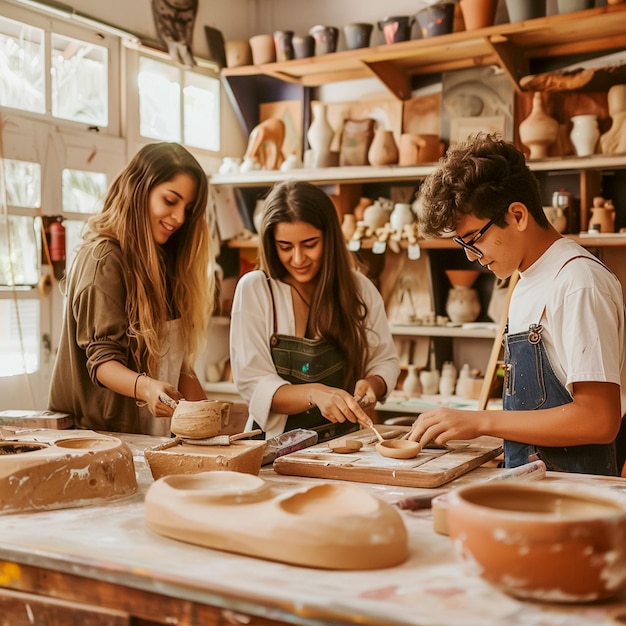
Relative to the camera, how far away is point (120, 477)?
5.74 ft

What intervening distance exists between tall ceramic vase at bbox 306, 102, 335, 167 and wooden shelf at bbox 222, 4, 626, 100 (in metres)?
0.34

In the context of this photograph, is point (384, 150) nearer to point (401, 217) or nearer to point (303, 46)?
point (401, 217)

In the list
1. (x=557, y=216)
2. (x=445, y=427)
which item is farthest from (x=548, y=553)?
(x=557, y=216)

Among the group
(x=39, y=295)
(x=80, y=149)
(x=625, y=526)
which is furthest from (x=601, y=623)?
(x=80, y=149)

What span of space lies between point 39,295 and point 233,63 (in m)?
2.13

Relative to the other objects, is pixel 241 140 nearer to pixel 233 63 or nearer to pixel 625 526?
pixel 233 63

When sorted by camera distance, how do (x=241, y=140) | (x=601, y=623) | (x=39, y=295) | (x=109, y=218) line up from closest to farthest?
(x=601, y=623) → (x=109, y=218) → (x=39, y=295) → (x=241, y=140)

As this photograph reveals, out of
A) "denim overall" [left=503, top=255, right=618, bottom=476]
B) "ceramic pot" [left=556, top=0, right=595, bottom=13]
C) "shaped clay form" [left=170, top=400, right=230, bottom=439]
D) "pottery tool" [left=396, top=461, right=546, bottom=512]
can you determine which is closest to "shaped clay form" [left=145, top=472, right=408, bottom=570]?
"pottery tool" [left=396, top=461, right=546, bottom=512]

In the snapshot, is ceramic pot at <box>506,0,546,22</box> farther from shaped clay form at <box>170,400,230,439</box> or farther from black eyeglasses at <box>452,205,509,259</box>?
shaped clay form at <box>170,400,230,439</box>

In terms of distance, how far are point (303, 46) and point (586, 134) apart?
1.84m

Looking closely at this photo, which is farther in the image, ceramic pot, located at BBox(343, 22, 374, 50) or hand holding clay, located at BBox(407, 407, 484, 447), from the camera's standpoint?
ceramic pot, located at BBox(343, 22, 374, 50)

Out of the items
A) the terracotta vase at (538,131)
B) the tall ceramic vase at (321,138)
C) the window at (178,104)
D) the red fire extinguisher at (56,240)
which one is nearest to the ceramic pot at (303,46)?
the tall ceramic vase at (321,138)

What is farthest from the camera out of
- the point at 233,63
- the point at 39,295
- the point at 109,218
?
the point at 233,63

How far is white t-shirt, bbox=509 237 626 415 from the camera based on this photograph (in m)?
1.94
